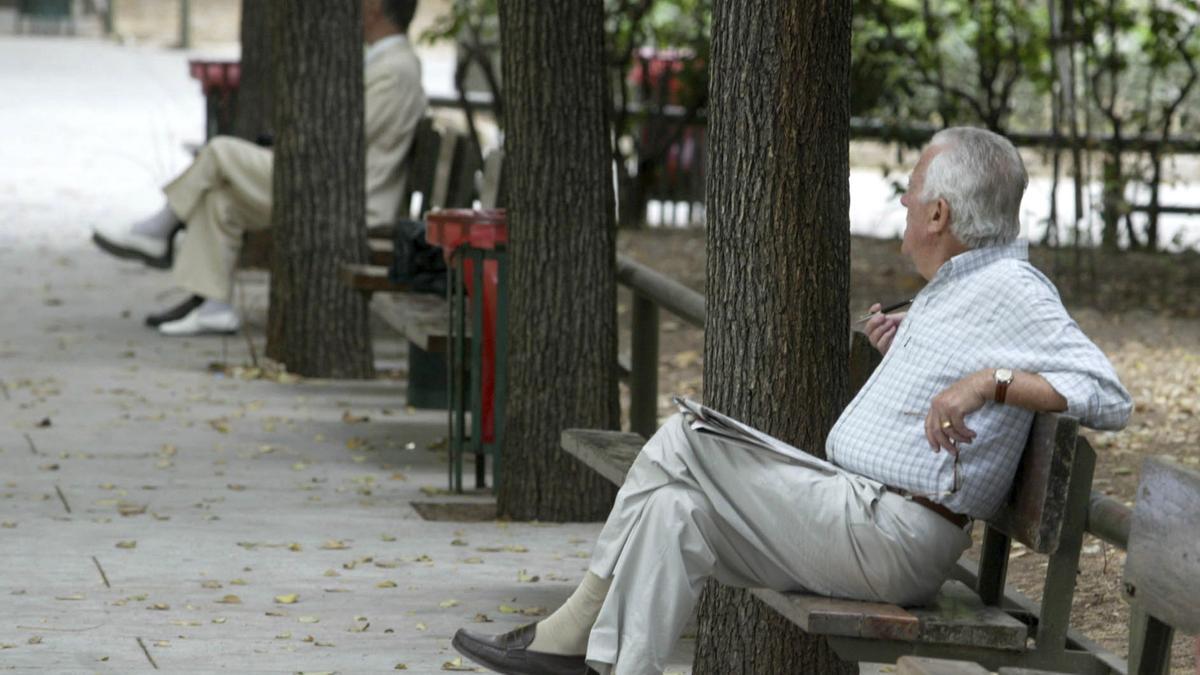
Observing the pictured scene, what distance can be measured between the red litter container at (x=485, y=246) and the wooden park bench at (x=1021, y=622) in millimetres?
3167

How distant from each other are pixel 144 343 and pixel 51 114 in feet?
48.7

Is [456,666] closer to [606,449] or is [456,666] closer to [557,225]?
[606,449]

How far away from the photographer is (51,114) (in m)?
25.1

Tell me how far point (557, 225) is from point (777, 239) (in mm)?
2193

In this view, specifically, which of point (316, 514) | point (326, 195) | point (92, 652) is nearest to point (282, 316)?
point (326, 195)

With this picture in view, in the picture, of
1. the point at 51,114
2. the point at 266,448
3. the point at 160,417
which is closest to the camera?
the point at 266,448

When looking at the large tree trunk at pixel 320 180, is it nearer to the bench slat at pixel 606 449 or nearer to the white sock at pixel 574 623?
the bench slat at pixel 606 449

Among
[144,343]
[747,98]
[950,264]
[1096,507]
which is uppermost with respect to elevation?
[747,98]

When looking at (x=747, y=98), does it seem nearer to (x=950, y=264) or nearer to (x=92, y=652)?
(x=950, y=264)

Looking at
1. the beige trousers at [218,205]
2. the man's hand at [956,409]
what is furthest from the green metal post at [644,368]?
the beige trousers at [218,205]

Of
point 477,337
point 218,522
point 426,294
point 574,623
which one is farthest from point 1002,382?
point 426,294

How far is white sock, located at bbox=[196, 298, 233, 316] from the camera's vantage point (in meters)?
11.5

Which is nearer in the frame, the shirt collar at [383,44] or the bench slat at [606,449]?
the bench slat at [606,449]

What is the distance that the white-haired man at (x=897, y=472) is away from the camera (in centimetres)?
413
